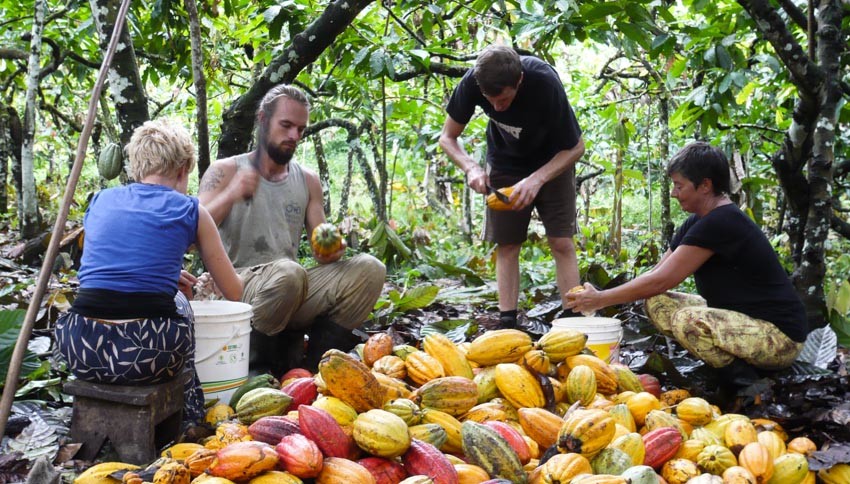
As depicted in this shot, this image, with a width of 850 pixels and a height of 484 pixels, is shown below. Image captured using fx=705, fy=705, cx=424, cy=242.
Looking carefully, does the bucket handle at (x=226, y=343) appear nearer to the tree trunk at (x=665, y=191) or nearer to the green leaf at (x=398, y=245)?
the green leaf at (x=398, y=245)

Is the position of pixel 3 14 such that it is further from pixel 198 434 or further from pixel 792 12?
pixel 792 12

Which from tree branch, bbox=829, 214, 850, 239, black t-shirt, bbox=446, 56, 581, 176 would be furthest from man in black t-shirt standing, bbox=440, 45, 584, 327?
tree branch, bbox=829, 214, 850, 239

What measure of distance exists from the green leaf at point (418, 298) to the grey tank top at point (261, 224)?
0.92 metres

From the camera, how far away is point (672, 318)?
3027 mm

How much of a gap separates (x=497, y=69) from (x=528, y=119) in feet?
1.47

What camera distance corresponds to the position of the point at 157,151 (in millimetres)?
2318

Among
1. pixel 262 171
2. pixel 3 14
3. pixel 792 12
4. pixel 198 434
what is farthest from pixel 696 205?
pixel 3 14

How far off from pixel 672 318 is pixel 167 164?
2119mm

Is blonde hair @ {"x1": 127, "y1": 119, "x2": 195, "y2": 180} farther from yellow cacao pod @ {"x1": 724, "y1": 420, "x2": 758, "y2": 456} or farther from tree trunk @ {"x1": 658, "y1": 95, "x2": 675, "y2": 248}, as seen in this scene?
tree trunk @ {"x1": 658, "y1": 95, "x2": 675, "y2": 248}

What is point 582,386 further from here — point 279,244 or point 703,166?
point 279,244

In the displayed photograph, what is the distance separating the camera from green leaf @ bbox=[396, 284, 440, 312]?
4.02m

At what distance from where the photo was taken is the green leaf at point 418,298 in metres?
4.02

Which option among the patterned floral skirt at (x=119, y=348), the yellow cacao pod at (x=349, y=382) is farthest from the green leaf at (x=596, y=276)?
the patterned floral skirt at (x=119, y=348)

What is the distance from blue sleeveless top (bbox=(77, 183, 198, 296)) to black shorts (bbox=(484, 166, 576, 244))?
1882mm
